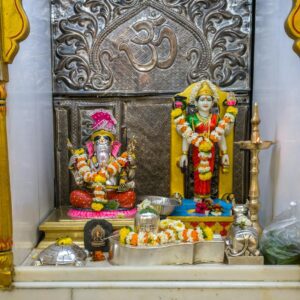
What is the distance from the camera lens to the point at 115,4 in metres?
2.64

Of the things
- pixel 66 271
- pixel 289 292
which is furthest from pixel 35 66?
pixel 289 292

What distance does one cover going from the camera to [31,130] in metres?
2.07

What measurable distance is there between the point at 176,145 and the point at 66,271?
3.80 feet

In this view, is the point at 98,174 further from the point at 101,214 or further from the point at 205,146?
the point at 205,146

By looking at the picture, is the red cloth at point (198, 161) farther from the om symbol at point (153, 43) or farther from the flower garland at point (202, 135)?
the om symbol at point (153, 43)

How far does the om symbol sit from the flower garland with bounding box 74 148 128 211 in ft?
2.15

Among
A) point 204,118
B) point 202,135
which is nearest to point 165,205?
point 202,135

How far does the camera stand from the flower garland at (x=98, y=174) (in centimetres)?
229

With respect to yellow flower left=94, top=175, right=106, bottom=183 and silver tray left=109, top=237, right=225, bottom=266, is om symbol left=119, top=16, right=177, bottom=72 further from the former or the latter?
silver tray left=109, top=237, right=225, bottom=266

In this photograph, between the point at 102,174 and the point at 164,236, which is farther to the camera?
the point at 102,174

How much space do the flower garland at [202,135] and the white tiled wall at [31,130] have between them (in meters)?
0.77

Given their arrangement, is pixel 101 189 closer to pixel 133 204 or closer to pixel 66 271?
pixel 133 204

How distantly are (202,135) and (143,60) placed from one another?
0.66 m

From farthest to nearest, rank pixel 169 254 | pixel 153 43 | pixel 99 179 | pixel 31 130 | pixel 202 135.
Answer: pixel 153 43 → pixel 202 135 → pixel 99 179 → pixel 31 130 → pixel 169 254
